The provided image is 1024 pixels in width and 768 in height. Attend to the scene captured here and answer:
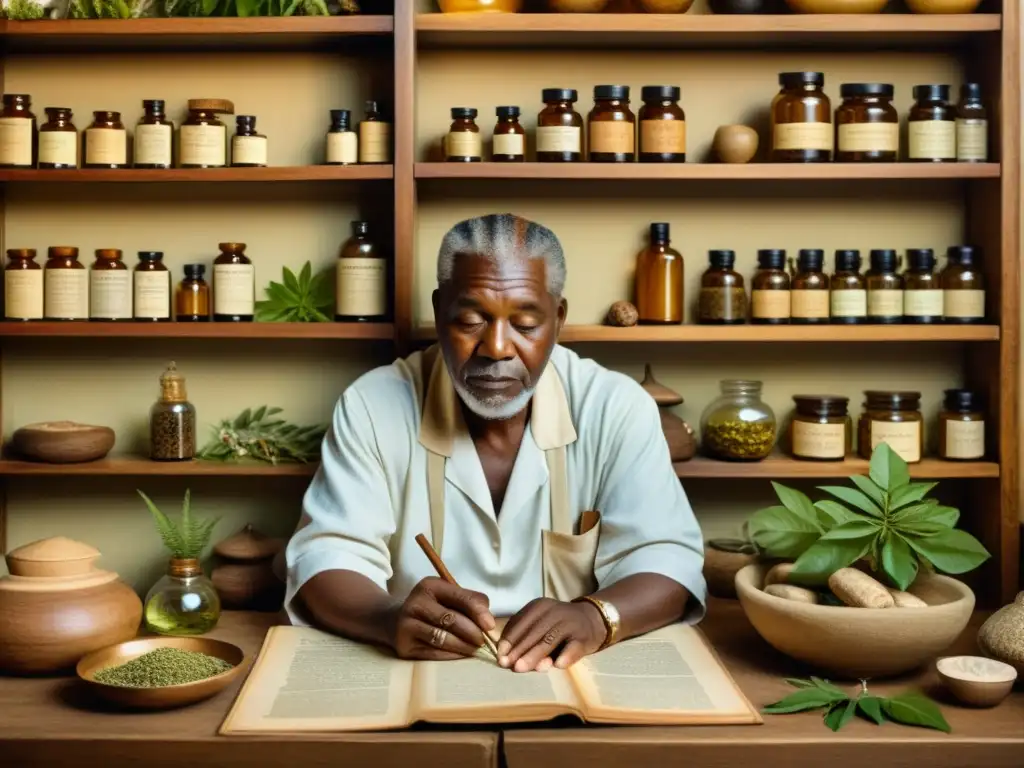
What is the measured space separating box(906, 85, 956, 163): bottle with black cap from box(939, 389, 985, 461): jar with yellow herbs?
1.66 feet

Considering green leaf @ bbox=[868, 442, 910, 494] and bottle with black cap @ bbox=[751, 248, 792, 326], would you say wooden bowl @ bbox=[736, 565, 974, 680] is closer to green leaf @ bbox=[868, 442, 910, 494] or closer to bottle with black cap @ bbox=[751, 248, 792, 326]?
green leaf @ bbox=[868, 442, 910, 494]

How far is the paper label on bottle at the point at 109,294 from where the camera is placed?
2.51 metres

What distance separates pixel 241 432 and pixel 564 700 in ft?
Result: 4.26

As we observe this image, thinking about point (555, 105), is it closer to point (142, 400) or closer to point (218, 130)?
point (218, 130)

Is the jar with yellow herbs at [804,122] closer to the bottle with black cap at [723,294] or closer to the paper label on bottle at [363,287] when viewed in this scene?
the bottle with black cap at [723,294]

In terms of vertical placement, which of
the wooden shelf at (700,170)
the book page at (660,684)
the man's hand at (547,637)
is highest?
the wooden shelf at (700,170)

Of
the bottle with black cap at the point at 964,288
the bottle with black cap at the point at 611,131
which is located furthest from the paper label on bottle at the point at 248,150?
the bottle with black cap at the point at 964,288

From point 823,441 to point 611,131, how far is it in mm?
800

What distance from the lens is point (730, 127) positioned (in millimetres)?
2514

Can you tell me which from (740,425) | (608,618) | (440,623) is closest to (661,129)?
(740,425)

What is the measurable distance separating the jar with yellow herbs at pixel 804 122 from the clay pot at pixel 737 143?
5 cm

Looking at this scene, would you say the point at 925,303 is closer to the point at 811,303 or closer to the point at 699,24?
the point at 811,303

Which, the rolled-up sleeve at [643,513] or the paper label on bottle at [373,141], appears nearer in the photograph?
the rolled-up sleeve at [643,513]

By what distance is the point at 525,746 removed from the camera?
1.50m
